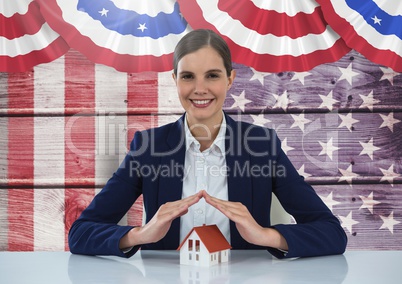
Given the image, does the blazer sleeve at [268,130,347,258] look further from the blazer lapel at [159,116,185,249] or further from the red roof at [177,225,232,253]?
the blazer lapel at [159,116,185,249]

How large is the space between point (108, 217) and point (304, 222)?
54cm

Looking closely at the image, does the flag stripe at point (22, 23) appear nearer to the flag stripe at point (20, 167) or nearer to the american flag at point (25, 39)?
the american flag at point (25, 39)

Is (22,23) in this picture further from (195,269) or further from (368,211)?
(368,211)

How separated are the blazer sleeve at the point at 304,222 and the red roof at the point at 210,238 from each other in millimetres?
131

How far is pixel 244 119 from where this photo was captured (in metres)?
2.11

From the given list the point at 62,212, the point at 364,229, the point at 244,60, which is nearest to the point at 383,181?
the point at 364,229

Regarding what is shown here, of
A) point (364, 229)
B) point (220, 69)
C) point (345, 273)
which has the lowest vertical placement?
point (364, 229)

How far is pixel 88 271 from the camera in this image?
98 cm

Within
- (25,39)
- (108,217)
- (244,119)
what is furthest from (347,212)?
(25,39)

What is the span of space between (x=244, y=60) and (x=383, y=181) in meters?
0.78

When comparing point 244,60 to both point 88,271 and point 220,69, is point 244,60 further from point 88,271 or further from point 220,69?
point 88,271

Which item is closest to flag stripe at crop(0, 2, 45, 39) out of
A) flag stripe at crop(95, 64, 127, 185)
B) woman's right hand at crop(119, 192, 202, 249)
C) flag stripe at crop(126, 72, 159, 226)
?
flag stripe at crop(95, 64, 127, 185)

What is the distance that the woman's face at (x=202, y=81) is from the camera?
4.42 ft

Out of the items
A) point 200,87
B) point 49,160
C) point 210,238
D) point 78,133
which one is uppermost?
point 200,87
